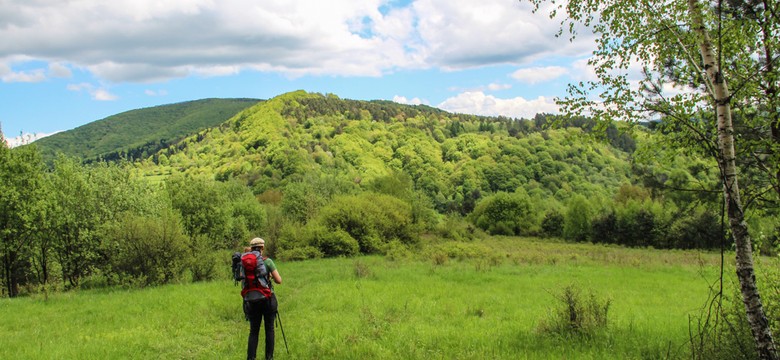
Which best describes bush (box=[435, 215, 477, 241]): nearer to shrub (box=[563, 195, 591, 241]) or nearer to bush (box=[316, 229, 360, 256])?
shrub (box=[563, 195, 591, 241])

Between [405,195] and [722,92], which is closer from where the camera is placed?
[722,92]

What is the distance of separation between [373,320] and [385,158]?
156m

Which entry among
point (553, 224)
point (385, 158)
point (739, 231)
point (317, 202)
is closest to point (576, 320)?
point (739, 231)

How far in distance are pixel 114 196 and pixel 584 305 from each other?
27.5m

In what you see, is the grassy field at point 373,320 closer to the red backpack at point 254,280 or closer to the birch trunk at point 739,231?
the birch trunk at point 739,231

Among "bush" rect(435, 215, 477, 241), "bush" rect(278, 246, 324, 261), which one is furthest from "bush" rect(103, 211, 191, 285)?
"bush" rect(435, 215, 477, 241)

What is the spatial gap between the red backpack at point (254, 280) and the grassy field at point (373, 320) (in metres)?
1.59

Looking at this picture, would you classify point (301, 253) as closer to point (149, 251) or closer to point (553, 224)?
point (149, 251)

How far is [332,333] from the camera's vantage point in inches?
436

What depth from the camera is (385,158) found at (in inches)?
6594

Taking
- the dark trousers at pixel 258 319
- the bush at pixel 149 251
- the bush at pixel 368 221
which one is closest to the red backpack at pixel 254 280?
the dark trousers at pixel 258 319

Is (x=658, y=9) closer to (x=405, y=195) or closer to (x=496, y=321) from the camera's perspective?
(x=496, y=321)

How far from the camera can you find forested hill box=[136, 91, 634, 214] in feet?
451

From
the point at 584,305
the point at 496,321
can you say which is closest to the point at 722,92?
the point at 584,305
